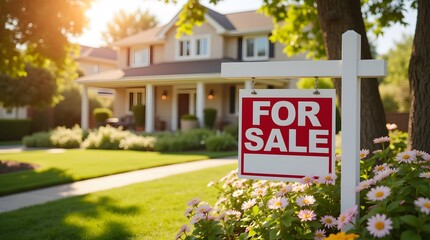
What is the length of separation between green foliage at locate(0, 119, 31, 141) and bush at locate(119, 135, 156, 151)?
12567mm

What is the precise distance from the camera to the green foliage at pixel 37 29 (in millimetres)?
11352

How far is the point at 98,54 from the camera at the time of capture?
4172 centimetres

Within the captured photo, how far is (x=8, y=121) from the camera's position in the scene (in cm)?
2689

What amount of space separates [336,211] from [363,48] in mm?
3150

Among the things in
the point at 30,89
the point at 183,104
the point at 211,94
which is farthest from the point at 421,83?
the point at 30,89

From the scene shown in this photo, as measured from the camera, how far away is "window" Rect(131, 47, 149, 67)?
26.6 meters

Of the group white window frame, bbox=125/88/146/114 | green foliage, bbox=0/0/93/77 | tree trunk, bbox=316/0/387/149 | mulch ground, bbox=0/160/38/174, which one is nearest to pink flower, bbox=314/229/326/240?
tree trunk, bbox=316/0/387/149

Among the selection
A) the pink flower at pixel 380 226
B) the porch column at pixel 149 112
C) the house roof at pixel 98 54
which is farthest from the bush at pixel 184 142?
the house roof at pixel 98 54

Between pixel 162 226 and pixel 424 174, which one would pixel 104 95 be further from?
pixel 424 174

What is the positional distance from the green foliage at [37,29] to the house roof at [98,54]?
2728 cm

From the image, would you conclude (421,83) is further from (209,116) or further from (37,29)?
(209,116)

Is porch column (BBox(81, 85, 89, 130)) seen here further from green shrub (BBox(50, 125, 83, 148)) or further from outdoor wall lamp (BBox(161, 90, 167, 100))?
outdoor wall lamp (BBox(161, 90, 167, 100))

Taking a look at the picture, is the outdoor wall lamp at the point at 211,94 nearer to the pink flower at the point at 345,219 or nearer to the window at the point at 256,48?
the window at the point at 256,48

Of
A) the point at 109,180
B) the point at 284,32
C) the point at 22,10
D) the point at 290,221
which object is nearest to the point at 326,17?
the point at 290,221
